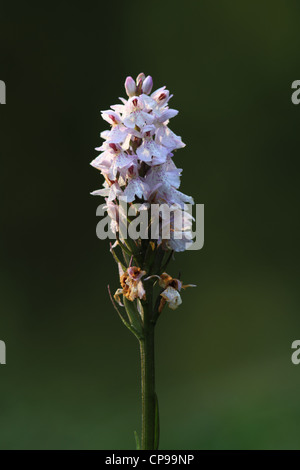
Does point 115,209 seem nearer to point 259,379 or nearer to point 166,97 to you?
point 166,97

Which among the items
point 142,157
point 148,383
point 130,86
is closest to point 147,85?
point 130,86

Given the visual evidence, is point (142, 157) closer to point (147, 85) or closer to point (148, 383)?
point (147, 85)

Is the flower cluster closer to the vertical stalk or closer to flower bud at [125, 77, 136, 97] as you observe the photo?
flower bud at [125, 77, 136, 97]

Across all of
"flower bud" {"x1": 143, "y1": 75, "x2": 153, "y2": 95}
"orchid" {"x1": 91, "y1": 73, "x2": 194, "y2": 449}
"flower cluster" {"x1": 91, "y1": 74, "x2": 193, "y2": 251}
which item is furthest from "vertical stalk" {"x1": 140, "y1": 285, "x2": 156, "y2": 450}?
"flower bud" {"x1": 143, "y1": 75, "x2": 153, "y2": 95}

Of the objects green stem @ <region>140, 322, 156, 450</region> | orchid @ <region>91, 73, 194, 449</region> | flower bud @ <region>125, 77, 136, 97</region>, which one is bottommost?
green stem @ <region>140, 322, 156, 450</region>

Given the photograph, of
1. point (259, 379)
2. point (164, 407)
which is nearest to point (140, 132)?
point (259, 379)

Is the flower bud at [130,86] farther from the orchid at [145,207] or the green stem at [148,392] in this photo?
the green stem at [148,392]
